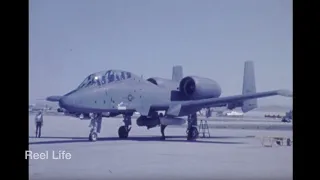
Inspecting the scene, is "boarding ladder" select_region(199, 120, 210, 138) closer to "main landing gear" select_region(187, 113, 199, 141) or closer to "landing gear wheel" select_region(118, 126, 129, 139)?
"main landing gear" select_region(187, 113, 199, 141)

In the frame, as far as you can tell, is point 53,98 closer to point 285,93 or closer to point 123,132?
point 123,132

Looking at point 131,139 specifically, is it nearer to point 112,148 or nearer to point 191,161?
point 112,148

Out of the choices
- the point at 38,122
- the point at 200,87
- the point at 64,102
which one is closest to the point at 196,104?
the point at 200,87

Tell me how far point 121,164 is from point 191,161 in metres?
0.58

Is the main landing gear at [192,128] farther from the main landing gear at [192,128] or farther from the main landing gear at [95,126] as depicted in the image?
the main landing gear at [95,126]

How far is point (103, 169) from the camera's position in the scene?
16.1ft

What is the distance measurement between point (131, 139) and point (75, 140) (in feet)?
1.58

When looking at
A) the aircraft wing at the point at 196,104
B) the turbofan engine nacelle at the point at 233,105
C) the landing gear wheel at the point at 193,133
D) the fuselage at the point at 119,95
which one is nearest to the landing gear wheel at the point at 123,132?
the fuselage at the point at 119,95

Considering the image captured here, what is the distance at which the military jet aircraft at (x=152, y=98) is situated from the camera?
5.07 metres

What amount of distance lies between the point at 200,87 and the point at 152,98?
0.44 metres

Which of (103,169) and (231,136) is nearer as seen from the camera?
(103,169)

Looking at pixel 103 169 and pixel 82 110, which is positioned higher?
pixel 82 110
